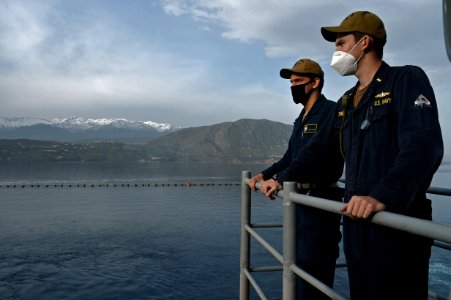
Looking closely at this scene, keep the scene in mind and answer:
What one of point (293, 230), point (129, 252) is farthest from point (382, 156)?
point (129, 252)

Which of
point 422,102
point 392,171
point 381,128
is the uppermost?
point 422,102

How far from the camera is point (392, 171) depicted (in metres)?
2.23

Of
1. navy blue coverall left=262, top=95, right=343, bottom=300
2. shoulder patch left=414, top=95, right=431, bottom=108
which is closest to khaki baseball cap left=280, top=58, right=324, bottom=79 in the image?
navy blue coverall left=262, top=95, right=343, bottom=300

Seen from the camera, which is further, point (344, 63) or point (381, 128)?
point (344, 63)

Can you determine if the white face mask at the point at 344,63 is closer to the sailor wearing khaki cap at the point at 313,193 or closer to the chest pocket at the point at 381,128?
the chest pocket at the point at 381,128

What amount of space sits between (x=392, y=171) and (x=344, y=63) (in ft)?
3.91

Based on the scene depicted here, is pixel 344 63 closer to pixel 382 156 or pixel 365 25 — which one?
pixel 365 25

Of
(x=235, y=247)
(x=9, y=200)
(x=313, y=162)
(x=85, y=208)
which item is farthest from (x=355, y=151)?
(x=9, y=200)

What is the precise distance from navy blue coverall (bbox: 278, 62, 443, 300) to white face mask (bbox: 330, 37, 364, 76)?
27 cm

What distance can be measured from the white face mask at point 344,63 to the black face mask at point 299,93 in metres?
1.95

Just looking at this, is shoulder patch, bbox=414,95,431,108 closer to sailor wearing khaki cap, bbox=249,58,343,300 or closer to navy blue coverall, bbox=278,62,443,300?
navy blue coverall, bbox=278,62,443,300

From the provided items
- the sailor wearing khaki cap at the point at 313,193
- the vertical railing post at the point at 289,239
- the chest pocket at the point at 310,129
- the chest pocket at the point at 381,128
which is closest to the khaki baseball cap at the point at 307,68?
the sailor wearing khaki cap at the point at 313,193

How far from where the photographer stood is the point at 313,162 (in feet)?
12.2

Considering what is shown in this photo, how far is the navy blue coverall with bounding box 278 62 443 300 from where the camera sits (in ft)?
7.25
